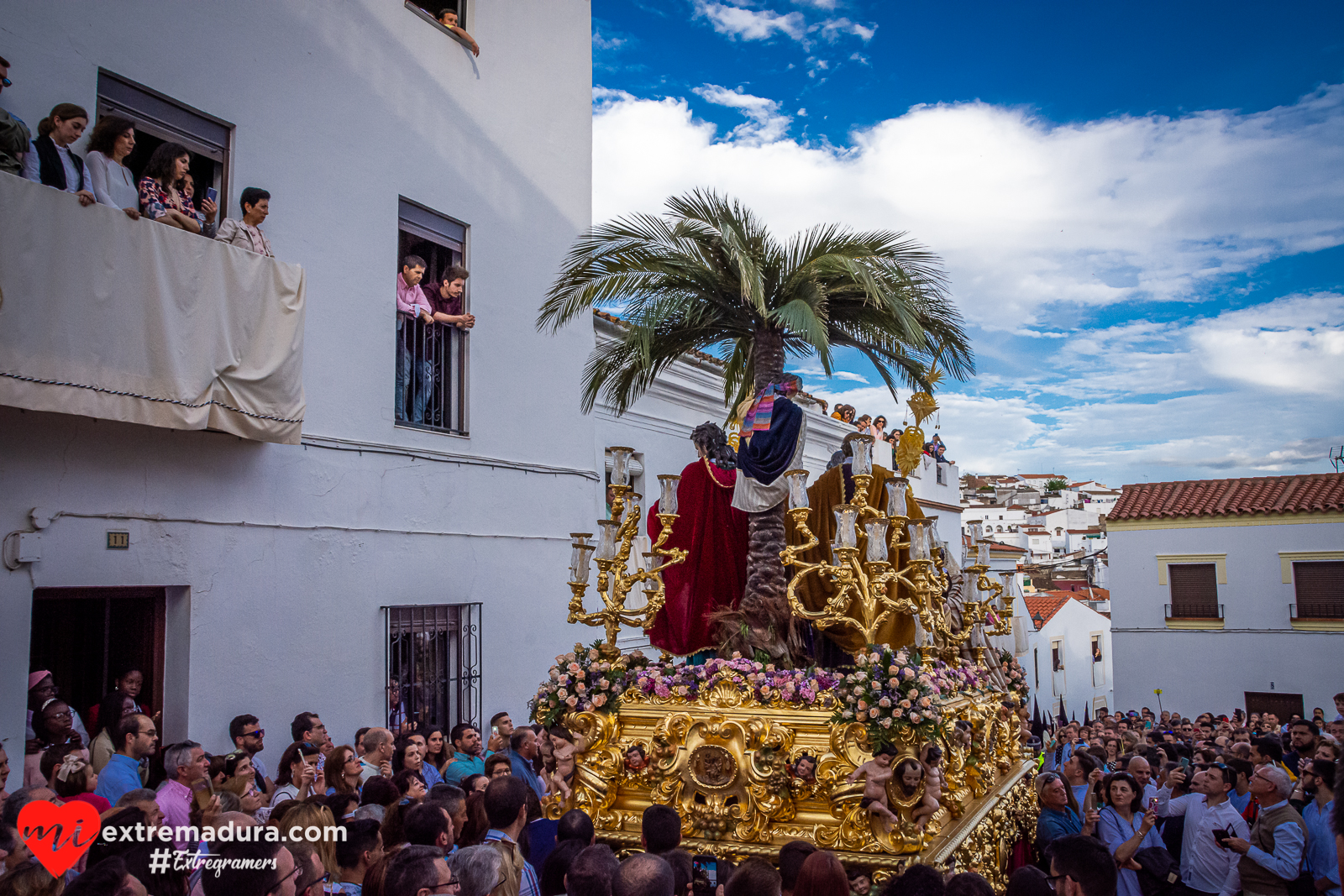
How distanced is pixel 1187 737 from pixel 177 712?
10682 millimetres

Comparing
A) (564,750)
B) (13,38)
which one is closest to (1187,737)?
(564,750)

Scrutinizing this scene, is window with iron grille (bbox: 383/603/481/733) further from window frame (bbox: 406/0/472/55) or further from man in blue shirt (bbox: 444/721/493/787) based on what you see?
window frame (bbox: 406/0/472/55)

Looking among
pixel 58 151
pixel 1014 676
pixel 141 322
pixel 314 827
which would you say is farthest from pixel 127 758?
pixel 1014 676

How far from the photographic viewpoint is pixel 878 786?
5.08m

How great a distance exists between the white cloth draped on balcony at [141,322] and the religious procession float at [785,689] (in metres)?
2.67

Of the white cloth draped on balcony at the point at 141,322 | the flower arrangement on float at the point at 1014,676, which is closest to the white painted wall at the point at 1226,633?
the flower arrangement on float at the point at 1014,676

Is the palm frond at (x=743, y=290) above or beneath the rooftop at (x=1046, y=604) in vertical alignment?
above

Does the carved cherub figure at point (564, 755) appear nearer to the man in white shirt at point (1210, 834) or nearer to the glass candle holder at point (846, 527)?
the glass candle holder at point (846, 527)

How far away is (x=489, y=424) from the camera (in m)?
9.27

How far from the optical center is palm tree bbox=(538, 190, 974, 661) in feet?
20.5

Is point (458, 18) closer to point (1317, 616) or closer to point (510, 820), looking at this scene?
point (510, 820)

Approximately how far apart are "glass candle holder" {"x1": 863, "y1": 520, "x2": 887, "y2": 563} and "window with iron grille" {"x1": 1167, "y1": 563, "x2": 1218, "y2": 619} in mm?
17709

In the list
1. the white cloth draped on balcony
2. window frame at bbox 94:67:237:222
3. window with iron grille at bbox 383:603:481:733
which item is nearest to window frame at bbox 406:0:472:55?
window frame at bbox 94:67:237:222

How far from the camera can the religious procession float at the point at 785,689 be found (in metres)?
5.26
